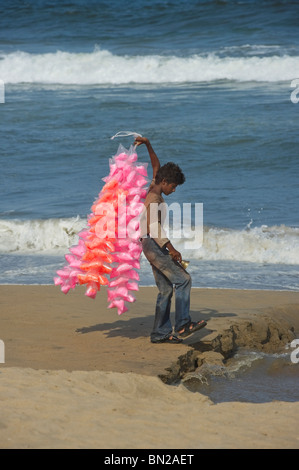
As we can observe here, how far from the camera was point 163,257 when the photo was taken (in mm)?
6660

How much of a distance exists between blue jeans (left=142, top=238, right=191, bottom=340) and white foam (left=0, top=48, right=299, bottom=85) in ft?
59.7

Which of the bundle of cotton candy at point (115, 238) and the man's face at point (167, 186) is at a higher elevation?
the man's face at point (167, 186)

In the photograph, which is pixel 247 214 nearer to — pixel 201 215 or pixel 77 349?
pixel 201 215

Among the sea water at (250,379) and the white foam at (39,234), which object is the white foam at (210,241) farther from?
the sea water at (250,379)

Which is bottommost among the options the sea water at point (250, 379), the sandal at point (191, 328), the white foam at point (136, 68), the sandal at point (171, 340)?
the sea water at point (250, 379)

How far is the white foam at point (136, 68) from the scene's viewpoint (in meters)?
24.3

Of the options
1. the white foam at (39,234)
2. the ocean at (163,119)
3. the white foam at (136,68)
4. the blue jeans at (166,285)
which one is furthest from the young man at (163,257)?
the white foam at (136,68)

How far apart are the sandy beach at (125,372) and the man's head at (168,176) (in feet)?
4.69

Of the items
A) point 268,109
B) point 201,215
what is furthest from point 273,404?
point 268,109

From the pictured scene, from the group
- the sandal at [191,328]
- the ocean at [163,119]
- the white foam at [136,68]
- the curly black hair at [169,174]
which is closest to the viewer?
the curly black hair at [169,174]

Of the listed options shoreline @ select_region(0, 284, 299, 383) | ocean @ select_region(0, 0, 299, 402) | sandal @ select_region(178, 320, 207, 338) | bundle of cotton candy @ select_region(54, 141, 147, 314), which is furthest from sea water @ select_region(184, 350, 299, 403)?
ocean @ select_region(0, 0, 299, 402)

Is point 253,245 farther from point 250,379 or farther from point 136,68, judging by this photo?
point 136,68

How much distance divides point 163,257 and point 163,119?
13311 mm
